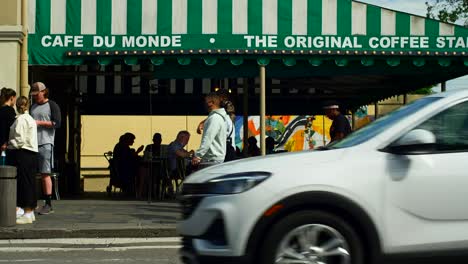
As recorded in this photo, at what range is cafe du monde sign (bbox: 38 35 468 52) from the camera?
15.2 metres

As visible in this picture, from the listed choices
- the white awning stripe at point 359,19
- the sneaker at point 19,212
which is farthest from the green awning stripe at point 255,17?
the sneaker at point 19,212

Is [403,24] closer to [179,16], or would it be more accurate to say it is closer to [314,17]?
[314,17]

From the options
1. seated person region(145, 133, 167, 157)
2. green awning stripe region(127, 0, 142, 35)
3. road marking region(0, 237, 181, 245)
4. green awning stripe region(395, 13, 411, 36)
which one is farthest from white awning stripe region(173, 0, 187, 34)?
seated person region(145, 133, 167, 157)

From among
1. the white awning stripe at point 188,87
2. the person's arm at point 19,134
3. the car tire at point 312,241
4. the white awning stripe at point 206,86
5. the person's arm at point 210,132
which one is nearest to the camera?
the car tire at point 312,241

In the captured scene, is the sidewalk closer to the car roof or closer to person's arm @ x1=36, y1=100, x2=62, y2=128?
person's arm @ x1=36, y1=100, x2=62, y2=128

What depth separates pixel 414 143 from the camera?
647 centimetres

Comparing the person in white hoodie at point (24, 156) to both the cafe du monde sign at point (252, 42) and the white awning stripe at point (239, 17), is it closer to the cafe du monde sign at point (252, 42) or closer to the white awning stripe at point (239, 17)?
the cafe du monde sign at point (252, 42)

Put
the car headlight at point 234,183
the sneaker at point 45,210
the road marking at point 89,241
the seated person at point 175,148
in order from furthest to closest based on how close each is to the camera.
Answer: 1. the seated person at point 175,148
2. the sneaker at point 45,210
3. the road marking at point 89,241
4. the car headlight at point 234,183

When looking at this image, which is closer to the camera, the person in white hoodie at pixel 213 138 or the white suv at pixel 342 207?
the white suv at pixel 342 207

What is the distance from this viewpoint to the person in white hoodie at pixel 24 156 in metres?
12.0

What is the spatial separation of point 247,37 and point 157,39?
147 centimetres

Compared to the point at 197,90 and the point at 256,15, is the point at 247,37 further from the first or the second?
the point at 197,90

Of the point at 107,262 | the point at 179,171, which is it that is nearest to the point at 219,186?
the point at 107,262

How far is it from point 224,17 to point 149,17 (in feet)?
4.05
